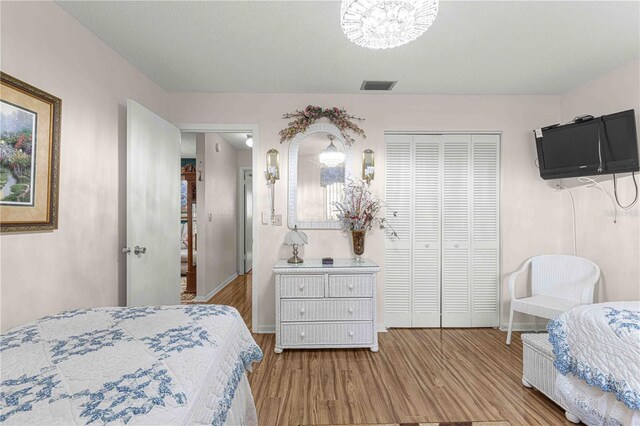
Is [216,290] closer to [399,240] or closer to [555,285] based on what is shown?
[399,240]

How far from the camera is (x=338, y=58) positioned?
98.5 inches

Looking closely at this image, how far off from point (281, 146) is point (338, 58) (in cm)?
109

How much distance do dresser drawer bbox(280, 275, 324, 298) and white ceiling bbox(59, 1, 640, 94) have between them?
1.84m

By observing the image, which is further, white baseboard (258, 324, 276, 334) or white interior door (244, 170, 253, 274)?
white interior door (244, 170, 253, 274)

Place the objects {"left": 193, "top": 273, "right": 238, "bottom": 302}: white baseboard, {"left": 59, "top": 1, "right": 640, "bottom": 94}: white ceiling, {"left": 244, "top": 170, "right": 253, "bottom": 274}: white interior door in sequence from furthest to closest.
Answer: {"left": 244, "top": 170, "right": 253, "bottom": 274}: white interior door
{"left": 193, "top": 273, "right": 238, "bottom": 302}: white baseboard
{"left": 59, "top": 1, "right": 640, "bottom": 94}: white ceiling

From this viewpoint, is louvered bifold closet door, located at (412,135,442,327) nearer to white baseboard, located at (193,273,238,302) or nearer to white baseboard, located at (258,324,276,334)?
white baseboard, located at (258,324,276,334)

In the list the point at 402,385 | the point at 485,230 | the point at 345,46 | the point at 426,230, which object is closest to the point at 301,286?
the point at 402,385

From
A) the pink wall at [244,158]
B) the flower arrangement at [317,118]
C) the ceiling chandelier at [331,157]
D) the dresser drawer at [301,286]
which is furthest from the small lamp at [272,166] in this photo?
the pink wall at [244,158]

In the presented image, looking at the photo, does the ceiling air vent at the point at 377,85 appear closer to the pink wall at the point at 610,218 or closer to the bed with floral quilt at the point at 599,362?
the pink wall at the point at 610,218

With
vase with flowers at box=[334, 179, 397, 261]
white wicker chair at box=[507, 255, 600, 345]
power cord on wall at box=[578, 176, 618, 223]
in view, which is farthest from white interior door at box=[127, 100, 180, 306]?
power cord on wall at box=[578, 176, 618, 223]

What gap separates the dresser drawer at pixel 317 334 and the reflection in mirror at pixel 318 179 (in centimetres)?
106

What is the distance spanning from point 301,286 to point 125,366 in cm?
181

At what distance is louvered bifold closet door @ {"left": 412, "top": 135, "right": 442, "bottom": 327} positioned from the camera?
3.38 metres

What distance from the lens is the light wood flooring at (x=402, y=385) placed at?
193cm
